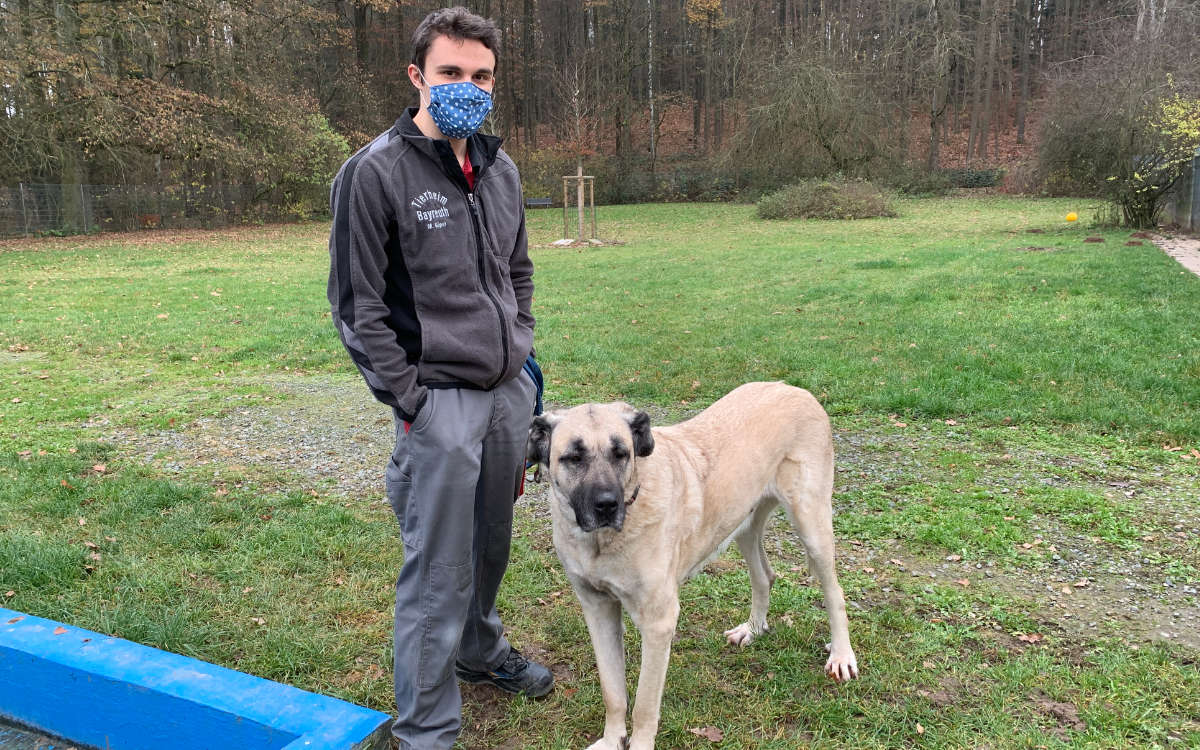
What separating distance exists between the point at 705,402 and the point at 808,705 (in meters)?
4.13

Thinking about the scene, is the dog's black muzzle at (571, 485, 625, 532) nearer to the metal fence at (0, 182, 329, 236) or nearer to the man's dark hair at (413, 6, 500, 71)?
the man's dark hair at (413, 6, 500, 71)

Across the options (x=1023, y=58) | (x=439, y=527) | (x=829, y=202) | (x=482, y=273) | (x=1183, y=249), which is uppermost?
(x=1023, y=58)

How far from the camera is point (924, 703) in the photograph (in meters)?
3.15

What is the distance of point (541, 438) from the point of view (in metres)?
2.85

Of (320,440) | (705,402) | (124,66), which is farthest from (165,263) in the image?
(705,402)

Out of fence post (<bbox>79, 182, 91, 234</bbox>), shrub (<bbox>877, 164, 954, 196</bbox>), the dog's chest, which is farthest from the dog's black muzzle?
shrub (<bbox>877, 164, 954, 196</bbox>)

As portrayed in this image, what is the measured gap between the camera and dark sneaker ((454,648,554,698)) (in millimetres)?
3262

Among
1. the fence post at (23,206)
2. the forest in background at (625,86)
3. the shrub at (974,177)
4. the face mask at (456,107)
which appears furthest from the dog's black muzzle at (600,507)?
the shrub at (974,177)

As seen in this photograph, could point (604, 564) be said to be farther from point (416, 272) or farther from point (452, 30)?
point (452, 30)

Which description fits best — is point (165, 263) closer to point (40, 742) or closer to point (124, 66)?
point (124, 66)

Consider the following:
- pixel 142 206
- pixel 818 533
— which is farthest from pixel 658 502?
pixel 142 206

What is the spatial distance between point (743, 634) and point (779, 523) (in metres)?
1.44

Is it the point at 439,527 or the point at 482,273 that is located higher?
the point at 482,273

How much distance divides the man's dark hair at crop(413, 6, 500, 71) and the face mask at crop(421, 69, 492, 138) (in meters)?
0.11
